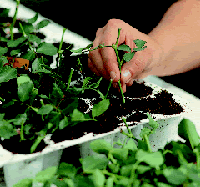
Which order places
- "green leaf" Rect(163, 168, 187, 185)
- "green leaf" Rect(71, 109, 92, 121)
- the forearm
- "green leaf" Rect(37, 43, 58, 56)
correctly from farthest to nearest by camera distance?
1. the forearm
2. "green leaf" Rect(37, 43, 58, 56)
3. "green leaf" Rect(71, 109, 92, 121)
4. "green leaf" Rect(163, 168, 187, 185)

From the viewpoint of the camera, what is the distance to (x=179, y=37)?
812mm

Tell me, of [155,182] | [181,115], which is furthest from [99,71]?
[155,182]

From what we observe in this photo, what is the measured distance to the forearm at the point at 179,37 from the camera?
2.60 feet

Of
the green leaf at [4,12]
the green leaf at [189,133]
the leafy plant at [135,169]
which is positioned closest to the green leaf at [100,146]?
the leafy plant at [135,169]

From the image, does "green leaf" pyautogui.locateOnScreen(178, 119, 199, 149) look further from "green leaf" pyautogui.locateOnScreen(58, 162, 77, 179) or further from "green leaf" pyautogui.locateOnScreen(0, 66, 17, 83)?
"green leaf" pyautogui.locateOnScreen(0, 66, 17, 83)

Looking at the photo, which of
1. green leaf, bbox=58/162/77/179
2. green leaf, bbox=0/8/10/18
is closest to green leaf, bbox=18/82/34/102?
green leaf, bbox=58/162/77/179

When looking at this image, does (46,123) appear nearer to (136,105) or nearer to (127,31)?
(136,105)

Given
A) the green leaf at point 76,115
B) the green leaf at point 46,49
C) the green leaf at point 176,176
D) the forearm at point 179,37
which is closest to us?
the green leaf at point 176,176

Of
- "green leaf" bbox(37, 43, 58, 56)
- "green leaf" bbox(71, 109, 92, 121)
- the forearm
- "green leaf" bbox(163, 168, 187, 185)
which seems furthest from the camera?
the forearm

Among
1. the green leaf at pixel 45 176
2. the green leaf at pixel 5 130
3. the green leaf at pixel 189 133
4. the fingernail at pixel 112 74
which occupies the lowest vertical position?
the green leaf at pixel 5 130

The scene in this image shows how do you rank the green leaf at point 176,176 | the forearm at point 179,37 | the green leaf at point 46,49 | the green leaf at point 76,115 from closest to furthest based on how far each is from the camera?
1. the green leaf at point 176,176
2. the green leaf at point 76,115
3. the green leaf at point 46,49
4. the forearm at point 179,37

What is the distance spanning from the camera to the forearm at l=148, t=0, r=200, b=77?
0.79 metres

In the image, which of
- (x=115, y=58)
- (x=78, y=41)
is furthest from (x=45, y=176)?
(x=78, y=41)

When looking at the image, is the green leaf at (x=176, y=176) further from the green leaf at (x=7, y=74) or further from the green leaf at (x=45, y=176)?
the green leaf at (x=7, y=74)
